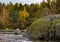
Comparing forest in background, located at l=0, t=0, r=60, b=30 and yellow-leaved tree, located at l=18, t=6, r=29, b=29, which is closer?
yellow-leaved tree, located at l=18, t=6, r=29, b=29

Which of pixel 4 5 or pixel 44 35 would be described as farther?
pixel 4 5

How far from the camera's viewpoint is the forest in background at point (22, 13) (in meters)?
63.2

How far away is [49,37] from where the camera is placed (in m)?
34.0

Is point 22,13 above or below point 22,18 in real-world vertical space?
above

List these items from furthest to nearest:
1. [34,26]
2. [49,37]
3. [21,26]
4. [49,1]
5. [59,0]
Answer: [49,1] → [59,0] → [21,26] → [34,26] → [49,37]

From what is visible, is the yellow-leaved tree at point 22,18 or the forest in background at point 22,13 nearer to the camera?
the yellow-leaved tree at point 22,18

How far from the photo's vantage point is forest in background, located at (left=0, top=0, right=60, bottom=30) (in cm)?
6319

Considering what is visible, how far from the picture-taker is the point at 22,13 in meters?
68.8

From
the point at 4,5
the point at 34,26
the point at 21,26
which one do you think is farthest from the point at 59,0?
the point at 34,26

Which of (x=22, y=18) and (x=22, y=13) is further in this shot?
(x=22, y=13)

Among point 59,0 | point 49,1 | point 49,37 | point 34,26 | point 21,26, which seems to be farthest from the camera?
point 49,1

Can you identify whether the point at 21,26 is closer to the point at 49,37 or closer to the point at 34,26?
the point at 34,26

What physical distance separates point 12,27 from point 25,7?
14898 millimetres

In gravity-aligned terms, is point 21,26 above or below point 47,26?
below
